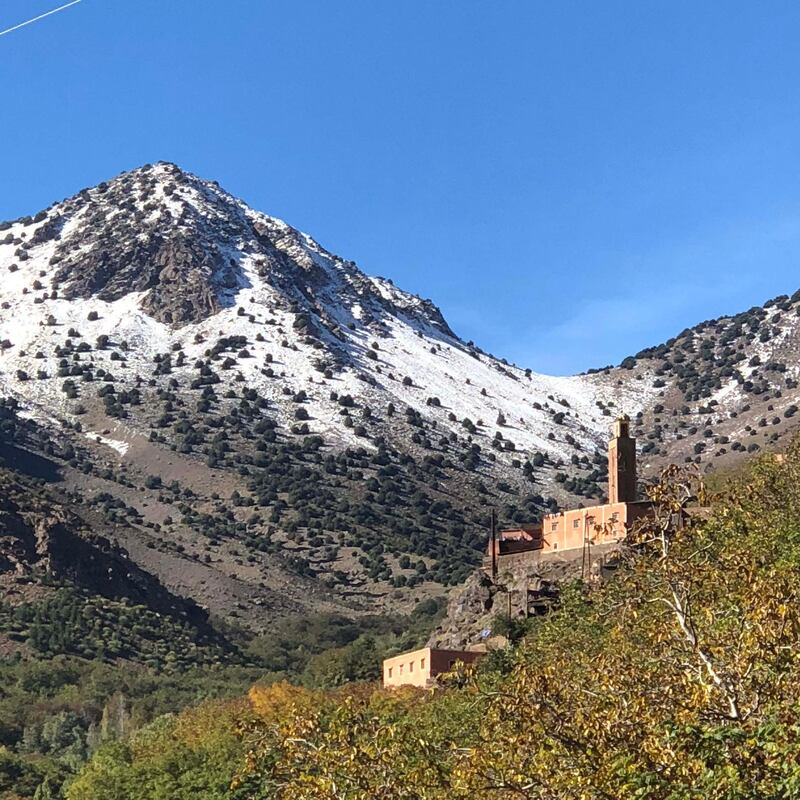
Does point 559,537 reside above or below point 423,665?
above

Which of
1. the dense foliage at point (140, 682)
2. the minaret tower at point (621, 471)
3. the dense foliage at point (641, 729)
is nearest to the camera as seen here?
the dense foliage at point (641, 729)

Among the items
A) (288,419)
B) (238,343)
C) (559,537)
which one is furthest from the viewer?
(238,343)

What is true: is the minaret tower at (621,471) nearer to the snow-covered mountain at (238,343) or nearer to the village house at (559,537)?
the village house at (559,537)

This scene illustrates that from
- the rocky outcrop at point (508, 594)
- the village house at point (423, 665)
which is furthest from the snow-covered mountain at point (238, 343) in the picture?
the village house at point (423, 665)

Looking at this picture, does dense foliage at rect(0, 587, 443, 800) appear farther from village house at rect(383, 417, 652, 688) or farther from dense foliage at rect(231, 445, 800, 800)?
dense foliage at rect(231, 445, 800, 800)

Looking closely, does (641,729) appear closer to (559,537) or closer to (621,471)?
(559,537)

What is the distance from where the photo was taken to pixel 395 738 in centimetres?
1825

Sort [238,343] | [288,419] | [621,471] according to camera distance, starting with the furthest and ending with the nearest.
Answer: [238,343] < [288,419] < [621,471]

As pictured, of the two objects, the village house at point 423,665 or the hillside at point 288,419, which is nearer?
the village house at point 423,665

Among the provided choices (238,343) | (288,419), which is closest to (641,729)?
(288,419)

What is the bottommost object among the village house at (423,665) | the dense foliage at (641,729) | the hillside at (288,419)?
the dense foliage at (641,729)

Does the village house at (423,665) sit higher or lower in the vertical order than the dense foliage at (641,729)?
higher

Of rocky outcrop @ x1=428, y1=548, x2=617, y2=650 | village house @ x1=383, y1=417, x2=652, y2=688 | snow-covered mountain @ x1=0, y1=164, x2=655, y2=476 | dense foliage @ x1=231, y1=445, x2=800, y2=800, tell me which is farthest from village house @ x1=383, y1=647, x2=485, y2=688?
snow-covered mountain @ x1=0, y1=164, x2=655, y2=476

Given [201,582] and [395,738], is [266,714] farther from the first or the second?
[201,582]
